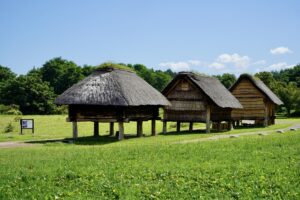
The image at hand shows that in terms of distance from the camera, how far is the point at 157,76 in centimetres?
11781

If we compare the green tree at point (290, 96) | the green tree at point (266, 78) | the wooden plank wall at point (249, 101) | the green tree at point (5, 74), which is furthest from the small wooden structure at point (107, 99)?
the green tree at point (5, 74)

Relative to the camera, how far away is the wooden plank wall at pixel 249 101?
42312 mm

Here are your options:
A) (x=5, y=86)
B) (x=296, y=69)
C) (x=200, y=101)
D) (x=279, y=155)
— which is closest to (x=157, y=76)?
(x=296, y=69)

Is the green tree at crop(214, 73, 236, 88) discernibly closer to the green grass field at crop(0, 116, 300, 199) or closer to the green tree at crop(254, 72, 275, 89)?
the green tree at crop(254, 72, 275, 89)

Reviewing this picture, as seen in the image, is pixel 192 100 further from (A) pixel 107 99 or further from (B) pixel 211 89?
(A) pixel 107 99

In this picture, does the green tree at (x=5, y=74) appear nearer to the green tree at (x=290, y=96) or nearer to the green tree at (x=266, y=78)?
the green tree at (x=266, y=78)

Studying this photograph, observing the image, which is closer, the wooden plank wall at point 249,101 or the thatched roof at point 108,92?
the thatched roof at point 108,92

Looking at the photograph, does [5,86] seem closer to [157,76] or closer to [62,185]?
[157,76]

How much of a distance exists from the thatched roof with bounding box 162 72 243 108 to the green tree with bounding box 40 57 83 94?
58.3 m

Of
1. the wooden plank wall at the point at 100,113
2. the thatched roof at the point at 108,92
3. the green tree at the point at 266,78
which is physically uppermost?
the green tree at the point at 266,78

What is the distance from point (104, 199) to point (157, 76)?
107542mm

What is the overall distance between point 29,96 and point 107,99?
172 feet

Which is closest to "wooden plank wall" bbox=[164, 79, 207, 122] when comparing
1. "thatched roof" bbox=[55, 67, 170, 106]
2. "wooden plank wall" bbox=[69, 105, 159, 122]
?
"thatched roof" bbox=[55, 67, 170, 106]

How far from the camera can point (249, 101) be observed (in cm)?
4275
